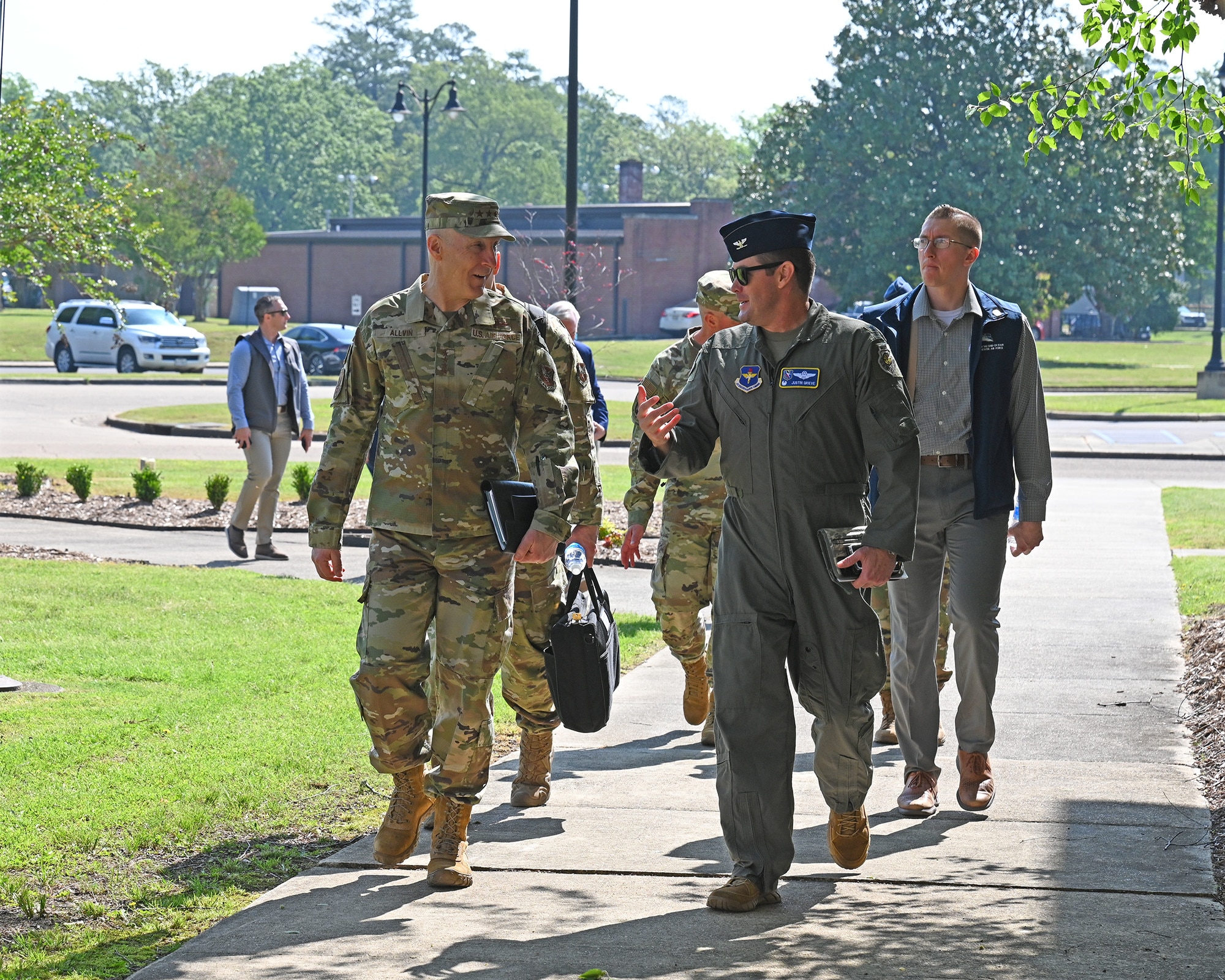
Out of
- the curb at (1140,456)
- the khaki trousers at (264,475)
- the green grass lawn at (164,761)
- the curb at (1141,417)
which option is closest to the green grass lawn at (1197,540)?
the green grass lawn at (164,761)

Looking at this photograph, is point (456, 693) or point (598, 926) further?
point (456, 693)

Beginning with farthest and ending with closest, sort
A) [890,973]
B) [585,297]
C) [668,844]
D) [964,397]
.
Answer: [585,297] → [964,397] → [668,844] → [890,973]

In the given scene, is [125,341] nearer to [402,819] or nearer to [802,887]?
[402,819]

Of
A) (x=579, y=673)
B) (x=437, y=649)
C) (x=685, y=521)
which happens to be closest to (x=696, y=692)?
(x=685, y=521)

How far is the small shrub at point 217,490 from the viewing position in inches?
632

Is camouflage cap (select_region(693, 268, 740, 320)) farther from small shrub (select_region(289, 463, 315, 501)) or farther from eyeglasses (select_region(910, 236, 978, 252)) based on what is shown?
small shrub (select_region(289, 463, 315, 501))

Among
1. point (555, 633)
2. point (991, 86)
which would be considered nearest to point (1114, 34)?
point (991, 86)

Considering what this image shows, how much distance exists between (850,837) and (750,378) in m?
1.51

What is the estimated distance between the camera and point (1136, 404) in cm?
3781

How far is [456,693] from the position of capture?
535cm

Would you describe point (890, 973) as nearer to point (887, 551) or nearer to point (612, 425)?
point (887, 551)

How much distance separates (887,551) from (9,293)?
26394mm

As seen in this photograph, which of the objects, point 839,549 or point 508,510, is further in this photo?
point 508,510

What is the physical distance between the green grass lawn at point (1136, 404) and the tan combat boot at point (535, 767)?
30511 millimetres
